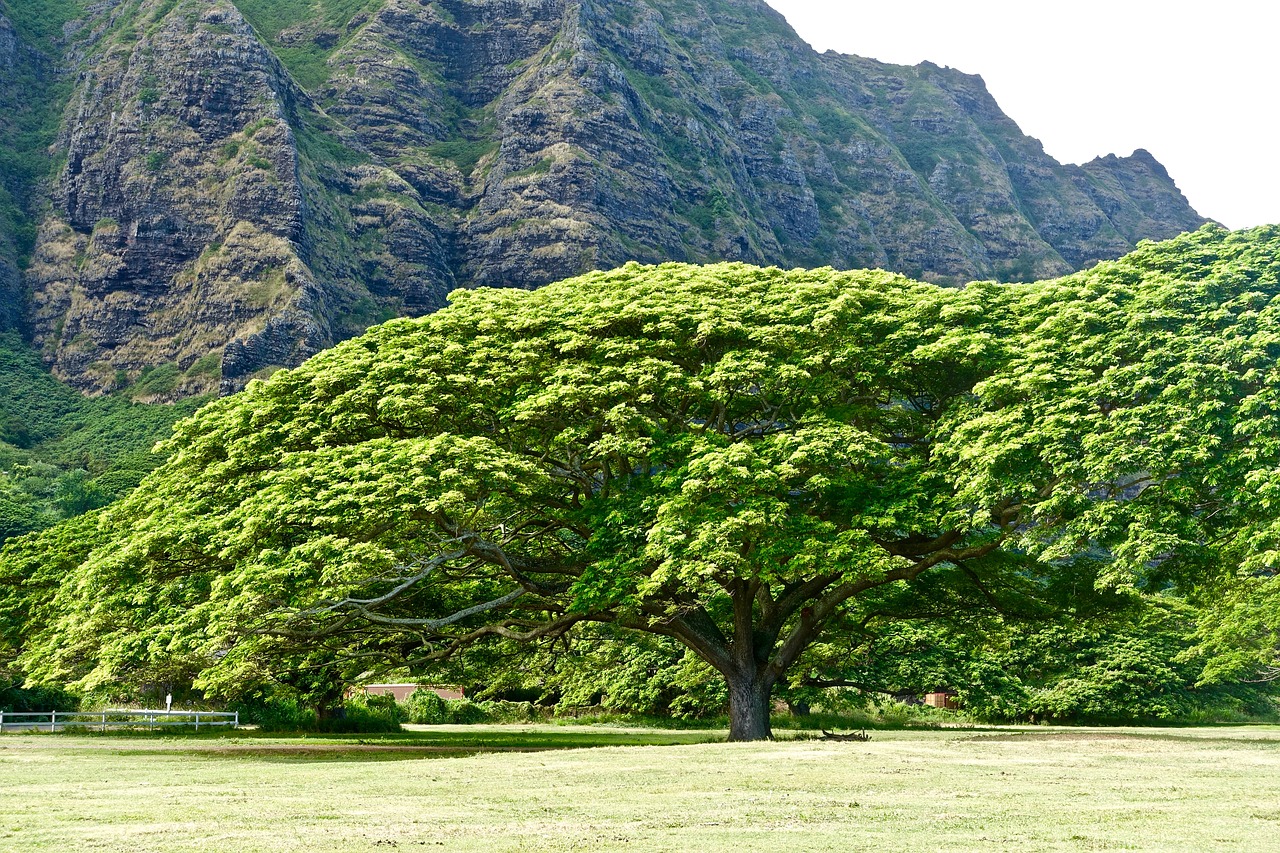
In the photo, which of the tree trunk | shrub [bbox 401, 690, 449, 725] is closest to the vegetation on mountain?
shrub [bbox 401, 690, 449, 725]

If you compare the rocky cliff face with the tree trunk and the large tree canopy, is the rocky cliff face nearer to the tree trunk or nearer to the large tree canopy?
the large tree canopy

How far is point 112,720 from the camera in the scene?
42281 mm

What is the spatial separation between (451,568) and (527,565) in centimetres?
215

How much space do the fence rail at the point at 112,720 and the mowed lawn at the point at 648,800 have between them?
1620 cm

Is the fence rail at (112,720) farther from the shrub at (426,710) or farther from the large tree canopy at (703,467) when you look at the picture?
the large tree canopy at (703,467)

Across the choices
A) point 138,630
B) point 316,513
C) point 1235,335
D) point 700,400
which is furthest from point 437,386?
point 1235,335

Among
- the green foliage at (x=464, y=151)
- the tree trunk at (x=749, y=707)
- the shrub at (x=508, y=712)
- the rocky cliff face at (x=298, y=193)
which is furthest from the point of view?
the green foliage at (x=464, y=151)

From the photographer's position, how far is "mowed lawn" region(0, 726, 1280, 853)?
1087 centimetres

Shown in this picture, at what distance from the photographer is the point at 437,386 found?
2847 cm

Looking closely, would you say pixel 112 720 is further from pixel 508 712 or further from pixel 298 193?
pixel 298 193

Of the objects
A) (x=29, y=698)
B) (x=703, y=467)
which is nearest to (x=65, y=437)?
(x=29, y=698)

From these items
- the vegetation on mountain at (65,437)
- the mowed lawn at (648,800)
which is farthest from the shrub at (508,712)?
the vegetation on mountain at (65,437)

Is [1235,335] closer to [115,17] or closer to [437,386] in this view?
[437,386]

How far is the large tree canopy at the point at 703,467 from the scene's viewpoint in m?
25.0
